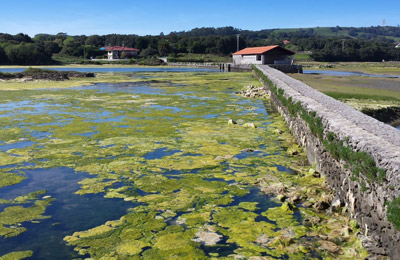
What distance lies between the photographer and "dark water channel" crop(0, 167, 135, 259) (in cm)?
680

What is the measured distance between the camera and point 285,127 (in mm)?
17516

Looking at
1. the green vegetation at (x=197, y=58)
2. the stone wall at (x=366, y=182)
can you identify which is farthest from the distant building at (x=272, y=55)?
the stone wall at (x=366, y=182)

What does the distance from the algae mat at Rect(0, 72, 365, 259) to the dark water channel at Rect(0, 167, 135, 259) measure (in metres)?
0.03

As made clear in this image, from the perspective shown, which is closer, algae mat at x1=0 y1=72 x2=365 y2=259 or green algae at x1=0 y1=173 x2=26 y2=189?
algae mat at x1=0 y1=72 x2=365 y2=259

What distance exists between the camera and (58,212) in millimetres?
8305

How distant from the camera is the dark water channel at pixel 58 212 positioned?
6.80 meters

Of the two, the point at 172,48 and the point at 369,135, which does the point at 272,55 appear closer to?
the point at 369,135

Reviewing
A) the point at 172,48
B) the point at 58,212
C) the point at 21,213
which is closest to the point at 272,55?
the point at 58,212

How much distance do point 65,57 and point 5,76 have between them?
84675 millimetres

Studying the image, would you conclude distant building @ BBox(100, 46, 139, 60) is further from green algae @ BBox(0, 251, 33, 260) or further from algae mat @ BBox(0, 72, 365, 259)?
green algae @ BBox(0, 251, 33, 260)

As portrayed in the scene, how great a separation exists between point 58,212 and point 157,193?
2451 millimetres

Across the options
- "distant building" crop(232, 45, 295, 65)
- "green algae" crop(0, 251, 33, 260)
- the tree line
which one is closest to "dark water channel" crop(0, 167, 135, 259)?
"green algae" crop(0, 251, 33, 260)

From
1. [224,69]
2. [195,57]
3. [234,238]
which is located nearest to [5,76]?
[224,69]

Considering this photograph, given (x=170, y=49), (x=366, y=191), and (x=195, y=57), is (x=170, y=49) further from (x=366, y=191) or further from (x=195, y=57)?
(x=366, y=191)
